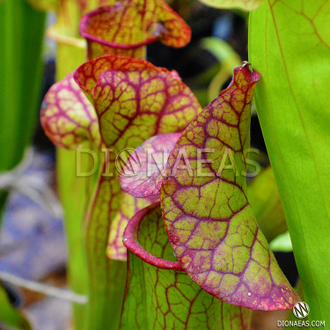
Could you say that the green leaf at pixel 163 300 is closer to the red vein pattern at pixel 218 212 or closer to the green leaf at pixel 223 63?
the red vein pattern at pixel 218 212

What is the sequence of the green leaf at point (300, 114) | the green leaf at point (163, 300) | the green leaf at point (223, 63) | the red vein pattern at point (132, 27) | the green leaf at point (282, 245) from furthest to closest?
the green leaf at point (223, 63) → the green leaf at point (282, 245) → the red vein pattern at point (132, 27) → the green leaf at point (163, 300) → the green leaf at point (300, 114)

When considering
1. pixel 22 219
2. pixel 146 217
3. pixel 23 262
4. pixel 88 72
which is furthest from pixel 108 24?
pixel 22 219

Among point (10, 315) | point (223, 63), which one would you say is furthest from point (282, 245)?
point (223, 63)

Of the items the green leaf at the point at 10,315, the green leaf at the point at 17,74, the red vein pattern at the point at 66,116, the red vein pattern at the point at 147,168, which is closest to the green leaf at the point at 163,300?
the red vein pattern at the point at 147,168

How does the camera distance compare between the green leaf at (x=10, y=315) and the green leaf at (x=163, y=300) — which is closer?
the green leaf at (x=163, y=300)

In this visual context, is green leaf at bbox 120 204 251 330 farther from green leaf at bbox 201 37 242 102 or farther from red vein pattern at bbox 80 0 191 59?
green leaf at bbox 201 37 242 102

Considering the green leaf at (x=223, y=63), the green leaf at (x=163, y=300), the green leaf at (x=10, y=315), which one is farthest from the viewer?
the green leaf at (x=223, y=63)
